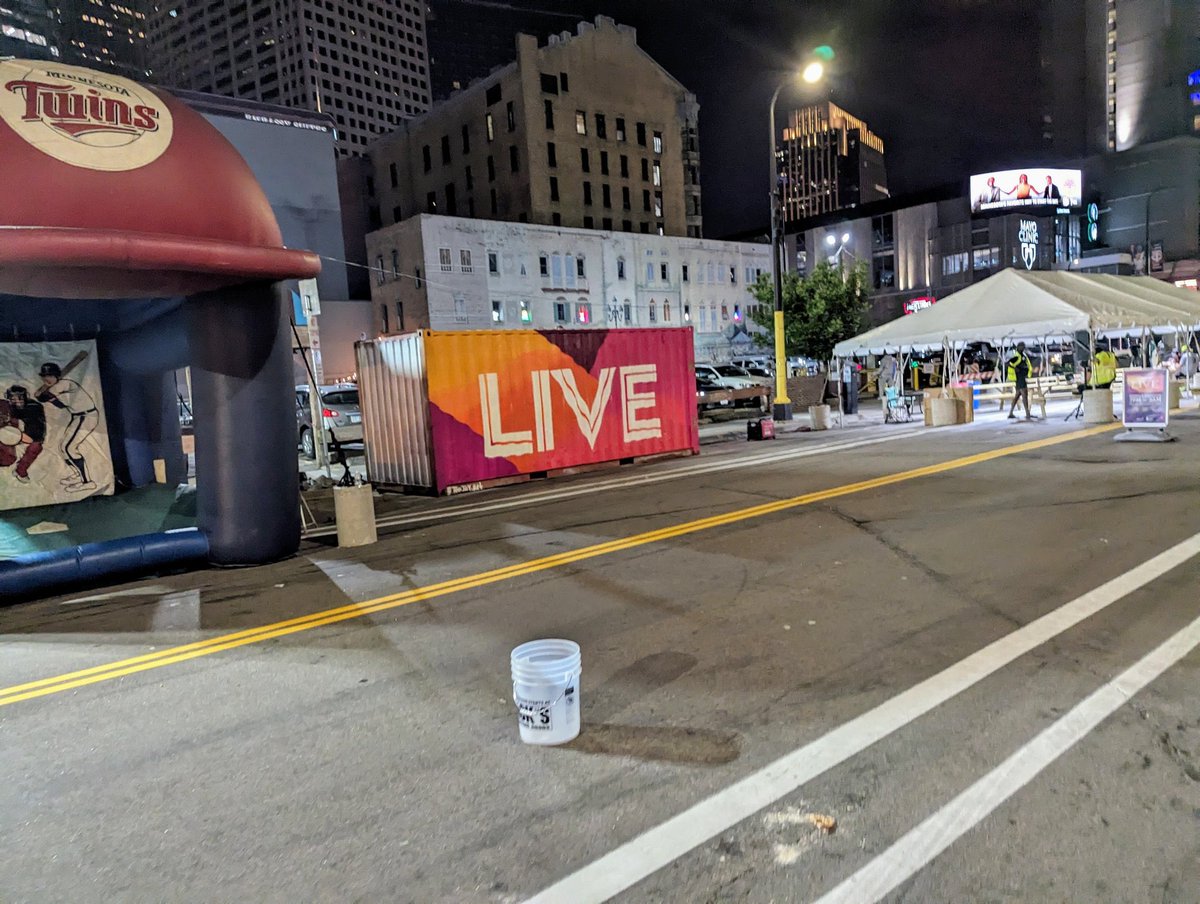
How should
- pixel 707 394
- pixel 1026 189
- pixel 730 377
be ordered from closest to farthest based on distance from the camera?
pixel 707 394 → pixel 730 377 → pixel 1026 189

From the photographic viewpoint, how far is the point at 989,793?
3.19 metres

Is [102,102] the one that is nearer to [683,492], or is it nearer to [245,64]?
[683,492]

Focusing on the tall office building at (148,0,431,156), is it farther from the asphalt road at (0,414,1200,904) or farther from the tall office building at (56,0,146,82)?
the asphalt road at (0,414,1200,904)

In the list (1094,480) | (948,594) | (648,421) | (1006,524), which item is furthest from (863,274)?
(948,594)

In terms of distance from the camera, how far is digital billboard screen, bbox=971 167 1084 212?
187ft

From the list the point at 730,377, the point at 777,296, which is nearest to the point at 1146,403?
the point at 777,296

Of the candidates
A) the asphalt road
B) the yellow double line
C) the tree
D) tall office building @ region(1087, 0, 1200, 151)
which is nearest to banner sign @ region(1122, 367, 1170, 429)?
the yellow double line

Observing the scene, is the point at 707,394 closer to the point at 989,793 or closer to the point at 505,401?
the point at 505,401

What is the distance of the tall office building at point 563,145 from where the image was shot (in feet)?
172

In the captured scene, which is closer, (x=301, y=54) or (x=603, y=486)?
(x=603, y=486)

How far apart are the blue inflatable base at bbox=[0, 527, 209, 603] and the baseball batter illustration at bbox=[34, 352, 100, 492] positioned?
8.20ft

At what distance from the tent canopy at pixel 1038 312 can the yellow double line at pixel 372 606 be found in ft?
32.5

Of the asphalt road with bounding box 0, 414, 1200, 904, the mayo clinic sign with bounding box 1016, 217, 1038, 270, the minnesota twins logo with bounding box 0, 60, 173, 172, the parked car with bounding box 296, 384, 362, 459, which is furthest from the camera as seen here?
the mayo clinic sign with bounding box 1016, 217, 1038, 270

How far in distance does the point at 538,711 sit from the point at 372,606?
3107mm
